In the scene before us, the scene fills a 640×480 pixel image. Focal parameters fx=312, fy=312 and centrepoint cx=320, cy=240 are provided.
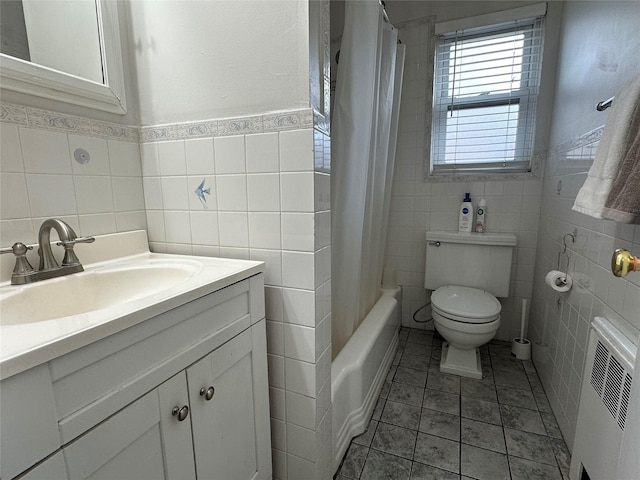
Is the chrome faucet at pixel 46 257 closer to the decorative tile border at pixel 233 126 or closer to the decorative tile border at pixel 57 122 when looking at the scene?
the decorative tile border at pixel 57 122

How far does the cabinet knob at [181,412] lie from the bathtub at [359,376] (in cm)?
61

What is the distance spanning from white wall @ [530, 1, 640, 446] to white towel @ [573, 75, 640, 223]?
0.44 ft

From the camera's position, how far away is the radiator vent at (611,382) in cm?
84

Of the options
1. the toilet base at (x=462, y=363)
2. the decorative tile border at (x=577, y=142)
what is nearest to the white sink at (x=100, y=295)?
the decorative tile border at (x=577, y=142)

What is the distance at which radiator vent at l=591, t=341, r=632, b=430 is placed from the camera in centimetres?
84

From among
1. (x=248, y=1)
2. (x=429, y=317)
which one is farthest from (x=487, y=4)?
(x=429, y=317)

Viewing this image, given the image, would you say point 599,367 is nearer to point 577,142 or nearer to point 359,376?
point 359,376

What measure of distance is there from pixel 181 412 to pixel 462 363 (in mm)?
1646

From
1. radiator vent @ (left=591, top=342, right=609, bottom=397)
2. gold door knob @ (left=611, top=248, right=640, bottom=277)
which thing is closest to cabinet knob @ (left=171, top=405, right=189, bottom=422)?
gold door knob @ (left=611, top=248, right=640, bottom=277)

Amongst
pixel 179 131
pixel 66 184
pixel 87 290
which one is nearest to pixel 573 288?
pixel 179 131

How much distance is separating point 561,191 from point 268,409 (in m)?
1.66

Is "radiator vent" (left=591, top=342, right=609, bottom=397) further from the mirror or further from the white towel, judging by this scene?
the mirror

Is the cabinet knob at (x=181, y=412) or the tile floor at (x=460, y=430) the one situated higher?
the cabinet knob at (x=181, y=412)

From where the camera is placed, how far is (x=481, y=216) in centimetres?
199
